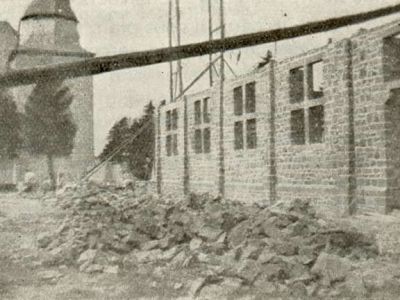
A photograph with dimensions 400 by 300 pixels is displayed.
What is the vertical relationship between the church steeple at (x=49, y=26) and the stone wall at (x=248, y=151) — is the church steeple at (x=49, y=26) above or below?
above

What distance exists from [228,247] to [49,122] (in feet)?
99.3

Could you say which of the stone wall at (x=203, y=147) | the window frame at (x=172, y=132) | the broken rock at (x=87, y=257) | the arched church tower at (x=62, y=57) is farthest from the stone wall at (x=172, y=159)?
the arched church tower at (x=62, y=57)

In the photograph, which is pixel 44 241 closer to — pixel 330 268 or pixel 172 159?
pixel 330 268

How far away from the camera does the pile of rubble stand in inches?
297

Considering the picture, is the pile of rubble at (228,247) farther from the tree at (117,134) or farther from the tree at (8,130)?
the tree at (117,134)

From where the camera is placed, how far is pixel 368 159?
11375 millimetres

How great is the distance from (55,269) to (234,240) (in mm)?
2881

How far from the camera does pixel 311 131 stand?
13594 mm

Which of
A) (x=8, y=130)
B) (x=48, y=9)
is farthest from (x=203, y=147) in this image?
(x=48, y=9)

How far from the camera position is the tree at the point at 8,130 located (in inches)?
1487

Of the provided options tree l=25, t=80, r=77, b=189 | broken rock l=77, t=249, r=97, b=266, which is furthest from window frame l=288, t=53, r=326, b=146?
tree l=25, t=80, r=77, b=189

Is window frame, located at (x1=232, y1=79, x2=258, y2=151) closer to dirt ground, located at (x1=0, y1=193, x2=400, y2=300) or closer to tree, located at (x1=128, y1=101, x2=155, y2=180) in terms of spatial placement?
dirt ground, located at (x1=0, y1=193, x2=400, y2=300)

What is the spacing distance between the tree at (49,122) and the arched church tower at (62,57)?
513cm

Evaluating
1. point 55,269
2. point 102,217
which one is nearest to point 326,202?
point 102,217
